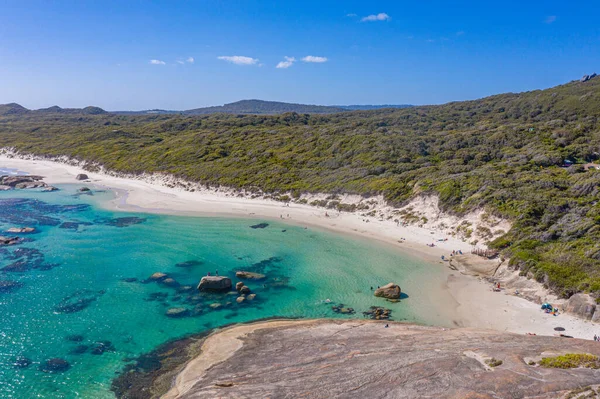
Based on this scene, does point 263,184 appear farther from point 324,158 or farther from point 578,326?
point 578,326

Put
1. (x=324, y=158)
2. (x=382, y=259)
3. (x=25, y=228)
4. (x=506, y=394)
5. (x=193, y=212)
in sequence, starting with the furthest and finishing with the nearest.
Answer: (x=324, y=158), (x=193, y=212), (x=25, y=228), (x=382, y=259), (x=506, y=394)

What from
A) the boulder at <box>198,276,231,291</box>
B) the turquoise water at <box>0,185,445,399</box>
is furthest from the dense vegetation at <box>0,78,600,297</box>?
the boulder at <box>198,276,231,291</box>

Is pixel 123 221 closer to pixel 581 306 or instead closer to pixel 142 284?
pixel 142 284

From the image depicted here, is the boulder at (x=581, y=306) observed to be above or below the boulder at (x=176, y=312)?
above

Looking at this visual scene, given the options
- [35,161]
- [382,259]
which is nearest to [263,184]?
[382,259]

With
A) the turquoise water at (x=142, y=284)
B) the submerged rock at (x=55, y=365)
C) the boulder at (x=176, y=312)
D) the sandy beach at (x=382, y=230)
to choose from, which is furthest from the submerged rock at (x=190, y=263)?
the sandy beach at (x=382, y=230)

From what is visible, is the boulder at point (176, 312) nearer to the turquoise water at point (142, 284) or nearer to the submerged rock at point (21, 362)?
the turquoise water at point (142, 284)

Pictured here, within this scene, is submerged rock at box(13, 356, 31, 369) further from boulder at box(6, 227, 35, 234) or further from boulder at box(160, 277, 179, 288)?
boulder at box(6, 227, 35, 234)
